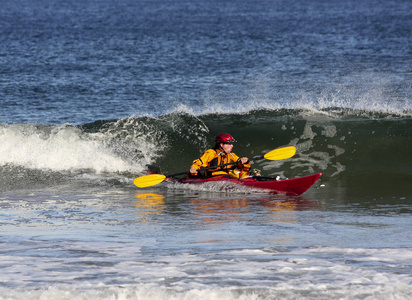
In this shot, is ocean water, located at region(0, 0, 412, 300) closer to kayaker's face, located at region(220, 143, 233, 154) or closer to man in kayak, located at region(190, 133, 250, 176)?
man in kayak, located at region(190, 133, 250, 176)

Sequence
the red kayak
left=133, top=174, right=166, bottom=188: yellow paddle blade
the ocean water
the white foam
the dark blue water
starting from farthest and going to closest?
the dark blue water < the white foam < left=133, top=174, right=166, bottom=188: yellow paddle blade < the red kayak < the ocean water

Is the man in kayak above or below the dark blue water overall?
below

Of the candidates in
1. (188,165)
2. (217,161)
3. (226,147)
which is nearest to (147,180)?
(217,161)

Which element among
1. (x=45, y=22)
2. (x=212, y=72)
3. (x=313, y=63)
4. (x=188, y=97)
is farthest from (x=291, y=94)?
(x=45, y=22)

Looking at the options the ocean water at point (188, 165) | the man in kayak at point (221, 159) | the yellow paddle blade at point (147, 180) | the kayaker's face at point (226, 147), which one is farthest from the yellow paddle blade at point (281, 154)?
A: the yellow paddle blade at point (147, 180)

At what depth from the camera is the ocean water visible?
20.0 feet

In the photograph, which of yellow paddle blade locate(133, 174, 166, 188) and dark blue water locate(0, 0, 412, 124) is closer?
yellow paddle blade locate(133, 174, 166, 188)

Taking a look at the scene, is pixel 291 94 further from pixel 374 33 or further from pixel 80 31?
pixel 80 31

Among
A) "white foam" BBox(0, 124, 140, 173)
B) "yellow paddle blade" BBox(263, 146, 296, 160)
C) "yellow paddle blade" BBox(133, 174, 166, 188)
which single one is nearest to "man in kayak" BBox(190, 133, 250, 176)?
"yellow paddle blade" BBox(263, 146, 296, 160)

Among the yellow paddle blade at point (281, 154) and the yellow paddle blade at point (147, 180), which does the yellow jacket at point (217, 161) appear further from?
the yellow paddle blade at point (147, 180)

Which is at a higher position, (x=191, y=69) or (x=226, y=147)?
(x=191, y=69)

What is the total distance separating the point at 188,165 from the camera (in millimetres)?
15516

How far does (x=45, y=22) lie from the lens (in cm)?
6041

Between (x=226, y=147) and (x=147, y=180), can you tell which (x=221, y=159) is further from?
(x=147, y=180)
